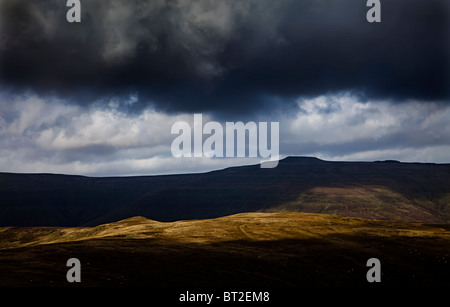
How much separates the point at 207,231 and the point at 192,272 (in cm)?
3116

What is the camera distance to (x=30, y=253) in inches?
1967

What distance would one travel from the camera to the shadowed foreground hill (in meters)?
41.4

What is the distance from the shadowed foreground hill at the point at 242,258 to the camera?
41.4 meters

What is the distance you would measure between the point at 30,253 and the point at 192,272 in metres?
21.3

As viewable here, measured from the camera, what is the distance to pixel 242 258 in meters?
51.7

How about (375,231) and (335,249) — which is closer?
(335,249)
